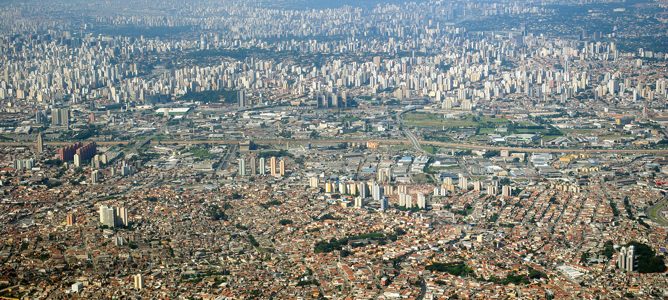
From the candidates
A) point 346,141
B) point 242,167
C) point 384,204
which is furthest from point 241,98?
point 384,204

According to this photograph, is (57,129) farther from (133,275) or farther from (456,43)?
(456,43)

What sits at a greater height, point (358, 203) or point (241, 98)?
point (241, 98)

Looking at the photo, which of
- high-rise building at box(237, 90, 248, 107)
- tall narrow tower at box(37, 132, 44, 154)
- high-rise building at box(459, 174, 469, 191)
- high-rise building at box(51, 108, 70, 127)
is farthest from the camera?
high-rise building at box(237, 90, 248, 107)

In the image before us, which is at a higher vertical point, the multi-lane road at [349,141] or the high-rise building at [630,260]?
the high-rise building at [630,260]

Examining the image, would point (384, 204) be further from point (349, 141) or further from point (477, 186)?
point (349, 141)

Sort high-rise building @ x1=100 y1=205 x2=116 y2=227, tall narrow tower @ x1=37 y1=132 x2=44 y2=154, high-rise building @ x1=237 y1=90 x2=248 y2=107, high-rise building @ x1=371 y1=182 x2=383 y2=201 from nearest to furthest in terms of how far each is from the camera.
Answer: high-rise building @ x1=100 y1=205 x2=116 y2=227 < high-rise building @ x1=371 y1=182 x2=383 y2=201 < tall narrow tower @ x1=37 y1=132 x2=44 y2=154 < high-rise building @ x1=237 y1=90 x2=248 y2=107

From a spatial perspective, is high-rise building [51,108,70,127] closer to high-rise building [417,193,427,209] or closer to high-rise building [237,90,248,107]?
high-rise building [237,90,248,107]

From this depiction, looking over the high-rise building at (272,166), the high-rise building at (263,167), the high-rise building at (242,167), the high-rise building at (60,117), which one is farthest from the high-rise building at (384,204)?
the high-rise building at (60,117)

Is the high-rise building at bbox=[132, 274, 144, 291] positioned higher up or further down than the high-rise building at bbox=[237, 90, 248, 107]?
further down

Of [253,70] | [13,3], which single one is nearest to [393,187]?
[253,70]

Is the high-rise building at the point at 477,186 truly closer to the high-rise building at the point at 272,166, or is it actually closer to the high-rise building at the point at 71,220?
the high-rise building at the point at 272,166

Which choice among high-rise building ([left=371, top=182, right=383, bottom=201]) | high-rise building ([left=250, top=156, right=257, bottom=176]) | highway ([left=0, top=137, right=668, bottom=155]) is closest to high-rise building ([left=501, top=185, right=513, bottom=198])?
high-rise building ([left=371, top=182, right=383, bottom=201])
